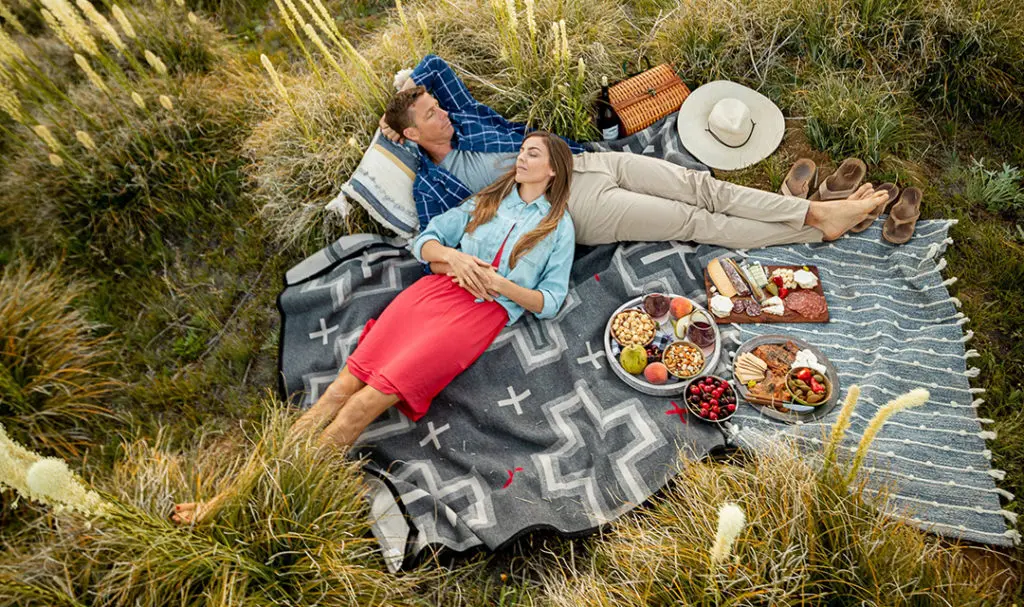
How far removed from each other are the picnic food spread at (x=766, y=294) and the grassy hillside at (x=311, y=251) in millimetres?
955

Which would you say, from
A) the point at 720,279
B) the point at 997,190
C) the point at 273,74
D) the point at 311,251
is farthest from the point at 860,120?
the point at 311,251

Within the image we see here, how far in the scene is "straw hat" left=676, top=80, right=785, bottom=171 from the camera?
4.56 metres

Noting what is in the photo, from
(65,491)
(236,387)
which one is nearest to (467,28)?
(236,387)

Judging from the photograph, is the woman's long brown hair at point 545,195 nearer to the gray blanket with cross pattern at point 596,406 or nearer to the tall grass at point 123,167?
the gray blanket with cross pattern at point 596,406

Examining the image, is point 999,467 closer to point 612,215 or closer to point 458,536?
point 612,215

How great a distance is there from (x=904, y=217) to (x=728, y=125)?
55.3 inches

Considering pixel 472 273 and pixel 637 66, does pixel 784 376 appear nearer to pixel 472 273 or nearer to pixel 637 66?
pixel 472 273

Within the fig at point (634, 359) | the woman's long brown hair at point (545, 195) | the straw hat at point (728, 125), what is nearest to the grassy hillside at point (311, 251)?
the straw hat at point (728, 125)

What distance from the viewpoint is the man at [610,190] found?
4164mm

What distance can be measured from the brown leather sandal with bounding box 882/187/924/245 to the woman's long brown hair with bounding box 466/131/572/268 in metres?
2.31

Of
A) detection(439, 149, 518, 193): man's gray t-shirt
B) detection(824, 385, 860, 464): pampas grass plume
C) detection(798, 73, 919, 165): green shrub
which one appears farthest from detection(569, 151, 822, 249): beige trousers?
detection(824, 385, 860, 464): pampas grass plume

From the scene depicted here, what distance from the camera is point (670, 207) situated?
425cm

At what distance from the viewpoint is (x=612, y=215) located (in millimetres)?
4293

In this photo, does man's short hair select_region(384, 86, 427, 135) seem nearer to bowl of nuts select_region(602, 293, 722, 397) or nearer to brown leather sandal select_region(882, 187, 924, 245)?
bowl of nuts select_region(602, 293, 722, 397)
